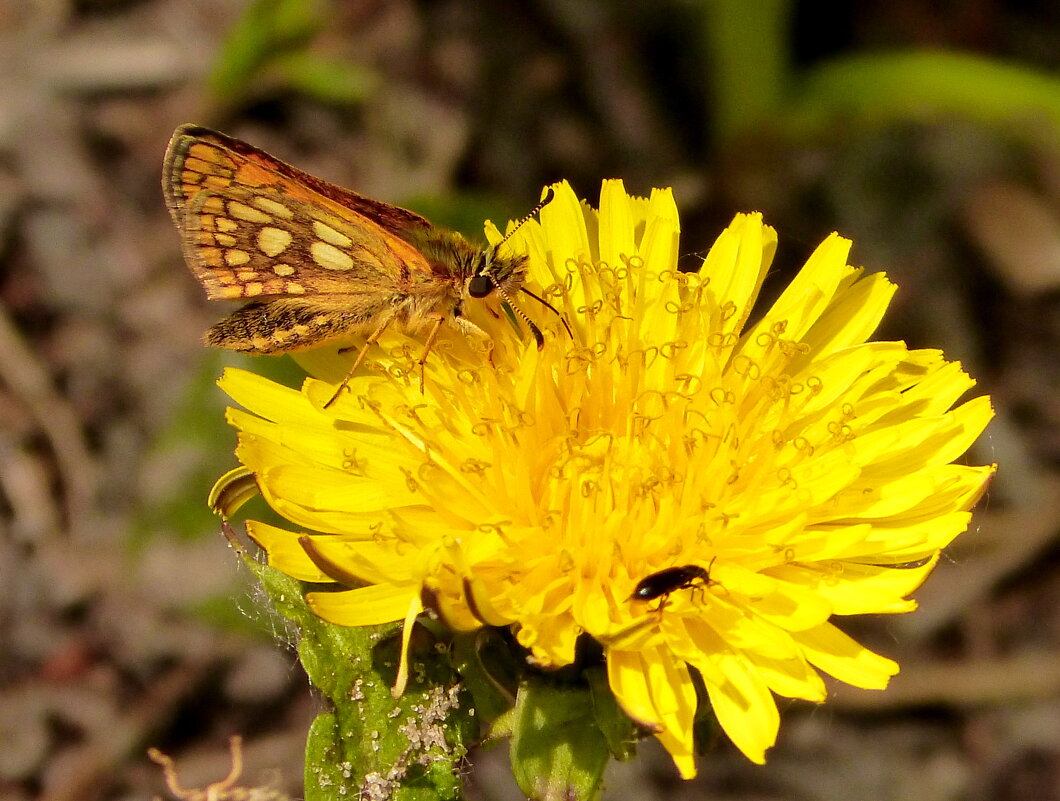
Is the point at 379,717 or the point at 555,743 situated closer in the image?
the point at 555,743

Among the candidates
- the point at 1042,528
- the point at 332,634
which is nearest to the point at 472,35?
the point at 1042,528

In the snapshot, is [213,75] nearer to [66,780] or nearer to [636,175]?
[636,175]

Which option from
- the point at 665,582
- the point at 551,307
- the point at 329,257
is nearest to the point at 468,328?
the point at 551,307

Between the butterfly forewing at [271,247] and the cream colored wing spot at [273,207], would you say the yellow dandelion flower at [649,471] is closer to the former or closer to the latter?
the butterfly forewing at [271,247]

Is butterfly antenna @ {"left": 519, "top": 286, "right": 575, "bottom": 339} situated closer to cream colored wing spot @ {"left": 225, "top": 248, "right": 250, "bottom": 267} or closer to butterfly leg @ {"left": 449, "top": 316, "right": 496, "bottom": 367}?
butterfly leg @ {"left": 449, "top": 316, "right": 496, "bottom": 367}

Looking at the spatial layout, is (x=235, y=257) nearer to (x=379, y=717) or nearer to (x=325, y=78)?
(x=379, y=717)

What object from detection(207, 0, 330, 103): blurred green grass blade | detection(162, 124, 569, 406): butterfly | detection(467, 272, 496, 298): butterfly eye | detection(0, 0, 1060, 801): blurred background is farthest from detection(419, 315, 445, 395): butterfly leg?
detection(207, 0, 330, 103): blurred green grass blade
